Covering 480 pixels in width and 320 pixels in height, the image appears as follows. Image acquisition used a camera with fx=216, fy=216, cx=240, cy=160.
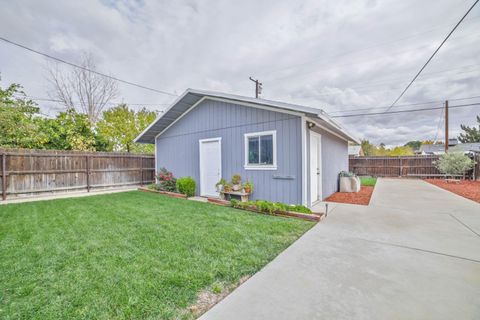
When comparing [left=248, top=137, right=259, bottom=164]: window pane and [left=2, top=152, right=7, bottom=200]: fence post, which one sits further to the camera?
[left=2, top=152, right=7, bottom=200]: fence post

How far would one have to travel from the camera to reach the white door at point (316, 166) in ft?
21.2

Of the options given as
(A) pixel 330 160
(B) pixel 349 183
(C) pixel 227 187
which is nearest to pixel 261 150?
(C) pixel 227 187

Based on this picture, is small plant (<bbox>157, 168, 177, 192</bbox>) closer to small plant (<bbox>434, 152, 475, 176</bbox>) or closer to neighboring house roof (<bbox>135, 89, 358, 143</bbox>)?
neighboring house roof (<bbox>135, 89, 358, 143</bbox>)

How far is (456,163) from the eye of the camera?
12328 millimetres

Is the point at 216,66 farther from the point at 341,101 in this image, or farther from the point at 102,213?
the point at 341,101

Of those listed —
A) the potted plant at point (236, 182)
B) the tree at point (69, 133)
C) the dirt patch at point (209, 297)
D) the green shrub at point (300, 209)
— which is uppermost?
the tree at point (69, 133)

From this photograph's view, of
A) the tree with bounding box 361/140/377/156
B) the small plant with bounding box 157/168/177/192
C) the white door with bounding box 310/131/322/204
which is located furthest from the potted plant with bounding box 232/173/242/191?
the tree with bounding box 361/140/377/156

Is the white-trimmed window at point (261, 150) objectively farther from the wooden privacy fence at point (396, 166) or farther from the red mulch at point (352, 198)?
the wooden privacy fence at point (396, 166)

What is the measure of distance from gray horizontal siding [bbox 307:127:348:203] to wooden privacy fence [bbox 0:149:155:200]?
8950 millimetres

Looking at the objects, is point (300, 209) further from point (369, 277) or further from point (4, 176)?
point (4, 176)

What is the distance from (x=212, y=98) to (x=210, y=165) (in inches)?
95.0

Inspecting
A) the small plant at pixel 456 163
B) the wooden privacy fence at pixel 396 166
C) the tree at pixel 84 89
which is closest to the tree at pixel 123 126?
the tree at pixel 84 89

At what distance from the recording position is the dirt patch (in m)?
1.90

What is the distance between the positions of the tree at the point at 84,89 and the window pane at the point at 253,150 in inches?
526
